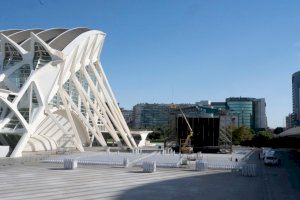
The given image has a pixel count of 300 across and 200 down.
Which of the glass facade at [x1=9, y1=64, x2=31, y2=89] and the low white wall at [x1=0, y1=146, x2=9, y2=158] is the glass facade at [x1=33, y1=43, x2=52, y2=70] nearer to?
the glass facade at [x1=9, y1=64, x2=31, y2=89]

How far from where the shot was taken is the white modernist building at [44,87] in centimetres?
4122

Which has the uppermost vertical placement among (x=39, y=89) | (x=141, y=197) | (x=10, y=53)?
(x=10, y=53)

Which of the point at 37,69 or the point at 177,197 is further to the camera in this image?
the point at 37,69

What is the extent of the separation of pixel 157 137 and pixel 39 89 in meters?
82.3

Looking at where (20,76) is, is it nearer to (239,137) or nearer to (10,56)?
(10,56)

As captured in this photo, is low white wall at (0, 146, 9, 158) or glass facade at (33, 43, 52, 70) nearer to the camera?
low white wall at (0, 146, 9, 158)

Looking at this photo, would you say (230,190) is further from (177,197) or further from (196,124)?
(196,124)

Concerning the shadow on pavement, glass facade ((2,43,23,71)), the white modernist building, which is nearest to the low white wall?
the white modernist building

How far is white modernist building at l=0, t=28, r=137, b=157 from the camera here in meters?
41.2

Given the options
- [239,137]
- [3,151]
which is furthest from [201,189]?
[239,137]

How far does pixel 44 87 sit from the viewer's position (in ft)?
145

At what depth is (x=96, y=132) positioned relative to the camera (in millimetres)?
55281

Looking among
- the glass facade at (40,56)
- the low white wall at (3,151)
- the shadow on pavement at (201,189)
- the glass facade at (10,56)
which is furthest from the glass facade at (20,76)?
the shadow on pavement at (201,189)

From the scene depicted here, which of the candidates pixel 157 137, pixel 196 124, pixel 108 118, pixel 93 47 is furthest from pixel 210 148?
pixel 157 137
